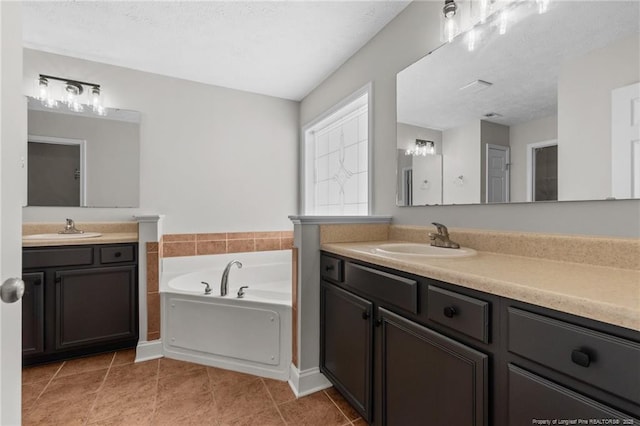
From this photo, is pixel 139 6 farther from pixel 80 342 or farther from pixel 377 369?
pixel 377 369

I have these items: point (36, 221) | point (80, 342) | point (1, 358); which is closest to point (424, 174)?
point (1, 358)

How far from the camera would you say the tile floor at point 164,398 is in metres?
1.57

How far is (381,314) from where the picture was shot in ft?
4.30

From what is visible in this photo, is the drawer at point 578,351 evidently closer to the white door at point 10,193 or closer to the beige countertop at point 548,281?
the beige countertop at point 548,281

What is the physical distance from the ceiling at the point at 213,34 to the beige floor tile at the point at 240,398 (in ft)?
8.10

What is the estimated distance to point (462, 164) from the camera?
1635 millimetres

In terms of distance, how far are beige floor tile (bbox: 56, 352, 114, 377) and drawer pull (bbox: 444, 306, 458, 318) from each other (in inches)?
93.4

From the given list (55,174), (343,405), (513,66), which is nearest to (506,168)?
(513,66)

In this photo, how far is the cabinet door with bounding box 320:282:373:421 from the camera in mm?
1408

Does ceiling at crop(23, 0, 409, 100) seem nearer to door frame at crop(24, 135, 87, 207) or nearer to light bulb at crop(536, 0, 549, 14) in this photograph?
door frame at crop(24, 135, 87, 207)

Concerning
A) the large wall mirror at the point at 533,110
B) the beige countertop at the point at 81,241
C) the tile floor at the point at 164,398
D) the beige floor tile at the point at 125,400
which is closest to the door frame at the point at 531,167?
the large wall mirror at the point at 533,110

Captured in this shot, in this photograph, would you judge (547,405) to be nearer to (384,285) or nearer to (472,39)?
(384,285)

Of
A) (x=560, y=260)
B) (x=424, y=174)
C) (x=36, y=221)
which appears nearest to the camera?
(x=560, y=260)

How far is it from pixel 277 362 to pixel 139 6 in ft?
8.35
